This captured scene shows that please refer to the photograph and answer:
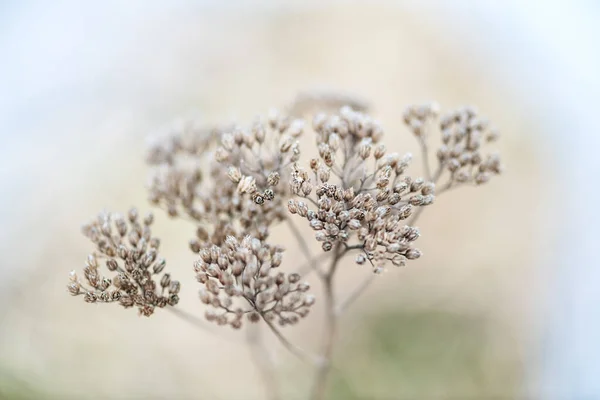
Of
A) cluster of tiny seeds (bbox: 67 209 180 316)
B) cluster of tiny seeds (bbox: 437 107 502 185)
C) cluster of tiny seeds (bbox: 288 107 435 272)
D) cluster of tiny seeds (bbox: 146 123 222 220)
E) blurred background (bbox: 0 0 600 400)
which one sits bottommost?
cluster of tiny seeds (bbox: 67 209 180 316)

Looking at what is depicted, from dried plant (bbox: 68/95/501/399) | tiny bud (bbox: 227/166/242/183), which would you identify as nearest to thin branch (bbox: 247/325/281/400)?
dried plant (bbox: 68/95/501/399)

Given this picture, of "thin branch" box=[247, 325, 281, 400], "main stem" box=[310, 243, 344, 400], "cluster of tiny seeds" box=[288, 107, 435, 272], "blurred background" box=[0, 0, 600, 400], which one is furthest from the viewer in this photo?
"blurred background" box=[0, 0, 600, 400]

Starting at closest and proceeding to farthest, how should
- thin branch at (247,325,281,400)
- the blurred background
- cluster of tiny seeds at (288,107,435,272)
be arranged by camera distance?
cluster of tiny seeds at (288,107,435,272)
thin branch at (247,325,281,400)
the blurred background

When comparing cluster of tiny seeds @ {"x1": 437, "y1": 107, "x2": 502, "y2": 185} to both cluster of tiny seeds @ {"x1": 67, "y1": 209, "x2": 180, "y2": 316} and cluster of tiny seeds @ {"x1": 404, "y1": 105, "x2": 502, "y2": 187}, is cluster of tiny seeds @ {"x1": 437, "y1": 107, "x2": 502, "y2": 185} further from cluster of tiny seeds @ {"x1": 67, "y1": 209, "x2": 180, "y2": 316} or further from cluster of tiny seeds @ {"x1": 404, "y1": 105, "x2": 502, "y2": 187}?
cluster of tiny seeds @ {"x1": 67, "y1": 209, "x2": 180, "y2": 316}

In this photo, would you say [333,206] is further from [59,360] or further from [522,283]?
[522,283]

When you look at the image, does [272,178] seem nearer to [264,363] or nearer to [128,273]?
[128,273]

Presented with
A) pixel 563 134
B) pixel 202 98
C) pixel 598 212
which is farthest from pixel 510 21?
pixel 202 98

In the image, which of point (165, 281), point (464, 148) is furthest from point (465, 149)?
point (165, 281)
